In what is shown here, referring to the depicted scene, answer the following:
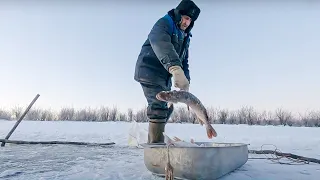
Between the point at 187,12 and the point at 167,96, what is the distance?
136cm

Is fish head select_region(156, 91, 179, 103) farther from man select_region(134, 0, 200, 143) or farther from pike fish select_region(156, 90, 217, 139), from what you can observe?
man select_region(134, 0, 200, 143)

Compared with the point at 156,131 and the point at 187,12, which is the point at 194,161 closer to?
the point at 156,131

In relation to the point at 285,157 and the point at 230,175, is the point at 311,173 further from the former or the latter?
the point at 285,157

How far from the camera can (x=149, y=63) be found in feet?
10.2

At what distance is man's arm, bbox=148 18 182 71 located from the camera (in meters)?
2.37

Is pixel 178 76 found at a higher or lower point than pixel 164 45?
lower

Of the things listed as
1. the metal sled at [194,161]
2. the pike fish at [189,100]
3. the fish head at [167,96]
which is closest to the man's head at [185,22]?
the pike fish at [189,100]

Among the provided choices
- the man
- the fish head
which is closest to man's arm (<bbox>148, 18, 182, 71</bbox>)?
the man

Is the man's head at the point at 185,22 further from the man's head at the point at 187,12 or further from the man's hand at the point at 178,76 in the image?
the man's hand at the point at 178,76

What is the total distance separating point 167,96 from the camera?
2229 millimetres

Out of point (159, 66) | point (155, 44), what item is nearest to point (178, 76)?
point (155, 44)

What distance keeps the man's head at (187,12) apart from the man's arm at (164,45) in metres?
0.27

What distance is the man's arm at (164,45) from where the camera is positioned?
237 cm

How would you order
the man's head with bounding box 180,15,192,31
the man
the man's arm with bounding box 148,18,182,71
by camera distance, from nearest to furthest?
1. the man's arm with bounding box 148,18,182,71
2. the man
3. the man's head with bounding box 180,15,192,31
